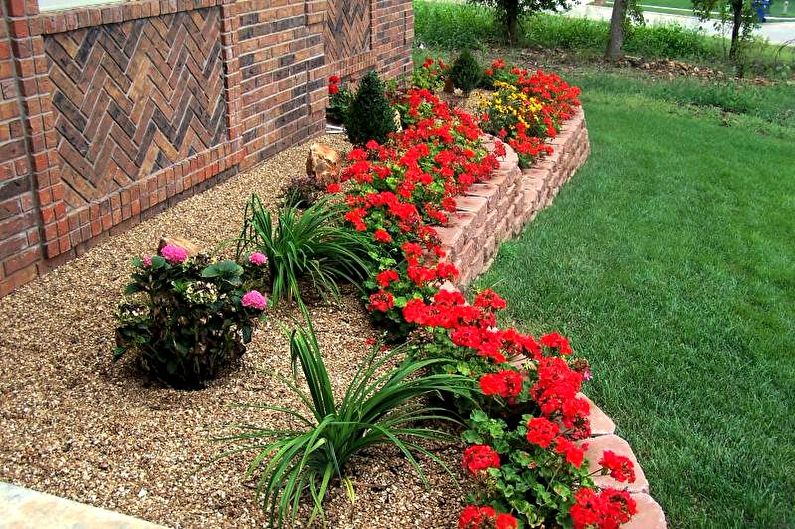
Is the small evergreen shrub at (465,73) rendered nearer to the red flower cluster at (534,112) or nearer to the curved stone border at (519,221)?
the red flower cluster at (534,112)

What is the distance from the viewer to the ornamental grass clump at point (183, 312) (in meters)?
3.13

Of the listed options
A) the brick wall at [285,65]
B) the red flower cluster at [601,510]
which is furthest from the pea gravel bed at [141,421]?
the brick wall at [285,65]

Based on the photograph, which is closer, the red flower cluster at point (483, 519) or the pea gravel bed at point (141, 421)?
the red flower cluster at point (483, 519)

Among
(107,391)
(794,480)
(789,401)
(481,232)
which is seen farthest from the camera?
(481,232)

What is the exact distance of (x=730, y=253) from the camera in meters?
6.19

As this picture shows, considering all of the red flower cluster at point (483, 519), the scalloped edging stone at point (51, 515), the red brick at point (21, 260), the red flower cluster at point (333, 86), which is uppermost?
the red flower cluster at point (333, 86)

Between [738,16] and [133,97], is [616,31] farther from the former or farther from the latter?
[133,97]

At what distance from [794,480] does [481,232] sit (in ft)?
8.33

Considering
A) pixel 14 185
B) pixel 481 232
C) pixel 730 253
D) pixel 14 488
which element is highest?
pixel 14 185

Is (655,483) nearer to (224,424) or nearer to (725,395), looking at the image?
(725,395)

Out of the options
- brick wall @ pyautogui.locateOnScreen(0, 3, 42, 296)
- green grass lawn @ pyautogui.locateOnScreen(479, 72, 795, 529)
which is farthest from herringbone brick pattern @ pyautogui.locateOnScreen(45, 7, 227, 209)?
green grass lawn @ pyautogui.locateOnScreen(479, 72, 795, 529)

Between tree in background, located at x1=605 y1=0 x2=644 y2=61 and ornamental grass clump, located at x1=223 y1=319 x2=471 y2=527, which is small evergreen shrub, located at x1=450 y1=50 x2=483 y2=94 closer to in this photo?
ornamental grass clump, located at x1=223 y1=319 x2=471 y2=527

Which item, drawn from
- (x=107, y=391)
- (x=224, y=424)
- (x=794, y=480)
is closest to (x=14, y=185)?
(x=107, y=391)

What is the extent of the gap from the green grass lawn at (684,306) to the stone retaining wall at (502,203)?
140 mm
